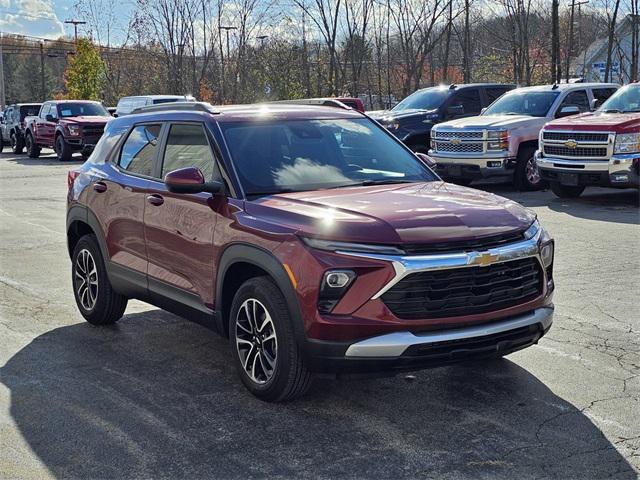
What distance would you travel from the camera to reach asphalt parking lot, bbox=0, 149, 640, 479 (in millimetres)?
4012

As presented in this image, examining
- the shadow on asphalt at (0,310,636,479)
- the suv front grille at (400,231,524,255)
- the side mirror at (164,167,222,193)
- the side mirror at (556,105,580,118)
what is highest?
the side mirror at (556,105,580,118)

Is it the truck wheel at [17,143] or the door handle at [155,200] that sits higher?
the truck wheel at [17,143]

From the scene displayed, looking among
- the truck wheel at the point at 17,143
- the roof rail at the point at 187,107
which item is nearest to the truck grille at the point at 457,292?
the roof rail at the point at 187,107

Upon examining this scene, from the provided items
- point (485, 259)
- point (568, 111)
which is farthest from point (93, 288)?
point (568, 111)

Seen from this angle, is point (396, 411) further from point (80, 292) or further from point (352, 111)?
point (80, 292)

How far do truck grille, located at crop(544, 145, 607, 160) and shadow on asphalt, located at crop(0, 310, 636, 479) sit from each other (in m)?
8.29

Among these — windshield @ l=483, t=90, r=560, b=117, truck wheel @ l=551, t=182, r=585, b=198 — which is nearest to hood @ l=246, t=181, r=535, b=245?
truck wheel @ l=551, t=182, r=585, b=198

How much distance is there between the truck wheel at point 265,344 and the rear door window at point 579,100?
1264 centimetres

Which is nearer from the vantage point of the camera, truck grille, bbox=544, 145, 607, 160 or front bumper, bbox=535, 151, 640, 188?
front bumper, bbox=535, 151, 640, 188

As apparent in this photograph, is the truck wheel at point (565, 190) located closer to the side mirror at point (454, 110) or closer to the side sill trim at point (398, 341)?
the side mirror at point (454, 110)

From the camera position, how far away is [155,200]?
19.1 feet

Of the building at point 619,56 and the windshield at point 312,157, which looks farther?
the building at point 619,56

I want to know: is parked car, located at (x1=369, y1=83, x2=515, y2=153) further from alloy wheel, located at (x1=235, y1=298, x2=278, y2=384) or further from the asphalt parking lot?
alloy wheel, located at (x1=235, y1=298, x2=278, y2=384)

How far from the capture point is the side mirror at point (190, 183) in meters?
5.11
